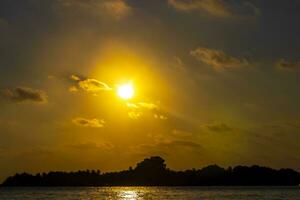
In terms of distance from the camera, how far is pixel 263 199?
185m

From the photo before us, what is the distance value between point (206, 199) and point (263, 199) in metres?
19.9

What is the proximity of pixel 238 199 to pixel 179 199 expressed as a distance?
19963 millimetres

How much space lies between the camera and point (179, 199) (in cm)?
19500

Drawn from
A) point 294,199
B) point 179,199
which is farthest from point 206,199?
point 294,199

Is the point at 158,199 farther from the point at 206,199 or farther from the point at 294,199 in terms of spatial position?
the point at 294,199

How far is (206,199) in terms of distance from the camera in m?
195

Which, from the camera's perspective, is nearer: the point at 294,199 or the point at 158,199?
the point at 294,199

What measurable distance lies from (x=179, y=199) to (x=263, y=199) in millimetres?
27885

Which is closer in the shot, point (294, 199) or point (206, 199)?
point (294, 199)

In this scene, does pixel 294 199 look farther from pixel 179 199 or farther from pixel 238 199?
pixel 179 199

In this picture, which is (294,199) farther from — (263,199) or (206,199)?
(206,199)

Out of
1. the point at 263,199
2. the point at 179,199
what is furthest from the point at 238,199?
the point at 179,199

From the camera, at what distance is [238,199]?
18762cm

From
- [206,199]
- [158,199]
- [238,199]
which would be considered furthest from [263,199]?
[158,199]
